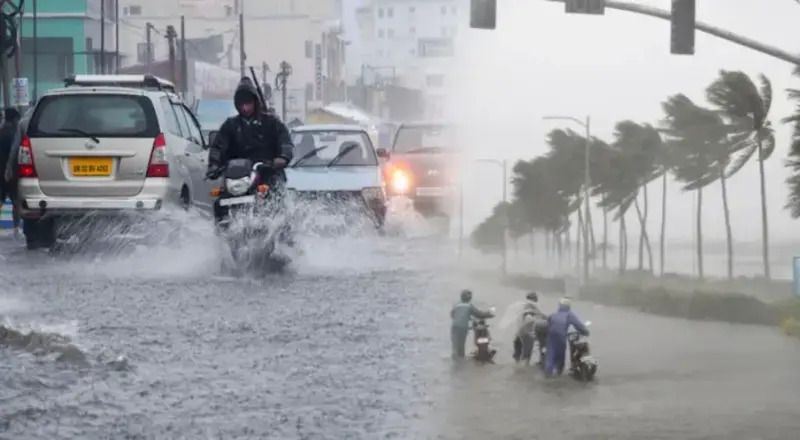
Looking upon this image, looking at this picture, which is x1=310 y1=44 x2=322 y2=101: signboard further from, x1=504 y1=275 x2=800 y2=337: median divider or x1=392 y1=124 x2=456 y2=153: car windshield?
x1=504 y1=275 x2=800 y2=337: median divider

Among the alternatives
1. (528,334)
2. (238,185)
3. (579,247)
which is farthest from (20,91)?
(579,247)

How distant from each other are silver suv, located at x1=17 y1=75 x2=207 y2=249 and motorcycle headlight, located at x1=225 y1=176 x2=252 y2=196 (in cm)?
214

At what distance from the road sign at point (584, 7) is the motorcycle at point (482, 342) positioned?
1041 cm

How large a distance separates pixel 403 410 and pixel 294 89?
10663cm

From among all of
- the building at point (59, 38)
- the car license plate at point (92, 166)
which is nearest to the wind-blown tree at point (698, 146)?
the building at point (59, 38)

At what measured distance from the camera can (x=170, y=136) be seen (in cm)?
1791

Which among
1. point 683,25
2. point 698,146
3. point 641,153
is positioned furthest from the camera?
point 641,153

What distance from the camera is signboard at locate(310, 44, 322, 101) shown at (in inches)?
4611

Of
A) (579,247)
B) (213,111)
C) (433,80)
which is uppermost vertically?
(433,80)

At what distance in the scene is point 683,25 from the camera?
23.6 metres

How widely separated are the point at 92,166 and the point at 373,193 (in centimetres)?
485

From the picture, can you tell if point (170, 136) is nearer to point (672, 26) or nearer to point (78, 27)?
point (672, 26)

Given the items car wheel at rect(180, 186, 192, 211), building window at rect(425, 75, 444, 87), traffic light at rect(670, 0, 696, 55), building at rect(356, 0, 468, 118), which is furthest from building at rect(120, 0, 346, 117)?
car wheel at rect(180, 186, 192, 211)

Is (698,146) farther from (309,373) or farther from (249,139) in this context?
(309,373)
